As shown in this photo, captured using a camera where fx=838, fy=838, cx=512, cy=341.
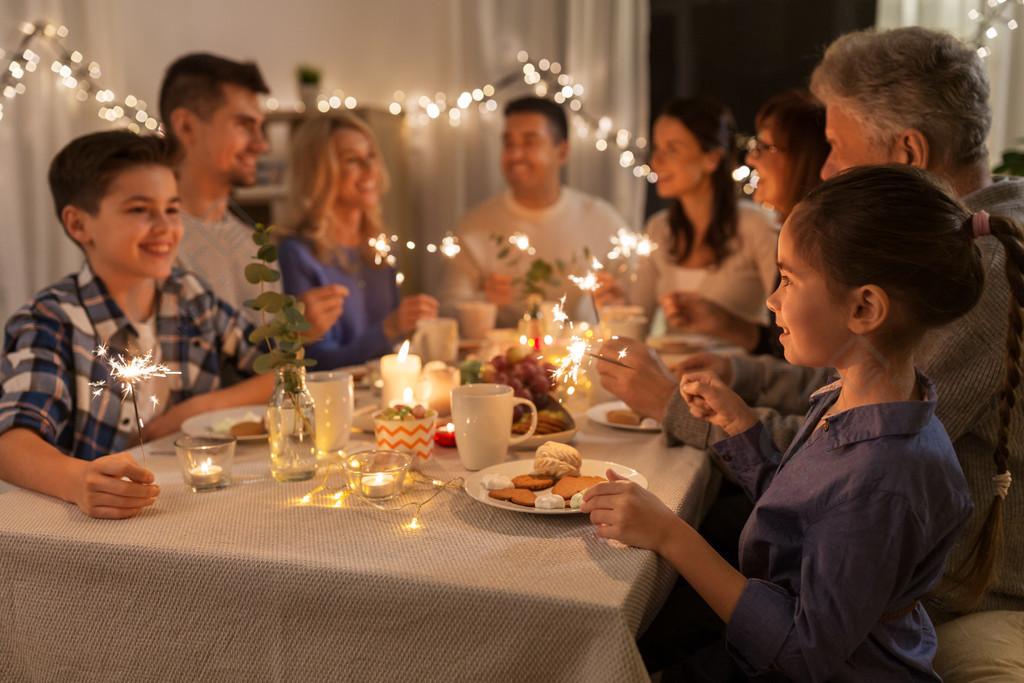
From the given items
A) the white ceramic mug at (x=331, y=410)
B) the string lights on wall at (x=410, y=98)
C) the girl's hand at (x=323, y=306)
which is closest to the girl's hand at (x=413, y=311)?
the girl's hand at (x=323, y=306)

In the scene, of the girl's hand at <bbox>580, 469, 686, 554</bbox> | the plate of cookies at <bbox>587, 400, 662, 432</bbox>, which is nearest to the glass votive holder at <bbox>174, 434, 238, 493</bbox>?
the girl's hand at <bbox>580, 469, 686, 554</bbox>

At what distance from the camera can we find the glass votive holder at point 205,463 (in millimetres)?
1271

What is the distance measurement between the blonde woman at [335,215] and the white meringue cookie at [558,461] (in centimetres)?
168

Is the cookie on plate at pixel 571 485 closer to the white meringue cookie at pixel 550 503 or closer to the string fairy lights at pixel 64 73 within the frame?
the white meringue cookie at pixel 550 503

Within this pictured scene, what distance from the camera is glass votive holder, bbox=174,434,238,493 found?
4.17 feet

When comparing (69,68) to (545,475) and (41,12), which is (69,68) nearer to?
(41,12)

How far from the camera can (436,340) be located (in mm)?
2111

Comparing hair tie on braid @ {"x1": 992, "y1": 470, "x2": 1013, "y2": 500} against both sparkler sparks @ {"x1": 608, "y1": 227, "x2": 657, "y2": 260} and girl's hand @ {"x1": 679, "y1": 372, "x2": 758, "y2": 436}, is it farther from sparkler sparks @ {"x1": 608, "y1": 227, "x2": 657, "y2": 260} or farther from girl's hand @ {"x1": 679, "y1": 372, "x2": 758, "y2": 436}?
sparkler sparks @ {"x1": 608, "y1": 227, "x2": 657, "y2": 260}

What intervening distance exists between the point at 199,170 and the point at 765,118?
6.12ft

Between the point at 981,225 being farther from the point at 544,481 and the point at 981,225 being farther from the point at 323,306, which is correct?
the point at 323,306

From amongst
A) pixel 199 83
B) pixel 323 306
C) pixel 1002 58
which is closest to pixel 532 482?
pixel 323 306

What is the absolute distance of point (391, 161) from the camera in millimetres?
4176

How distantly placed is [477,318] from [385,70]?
2432 mm

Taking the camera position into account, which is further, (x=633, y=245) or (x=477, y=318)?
(x=633, y=245)
